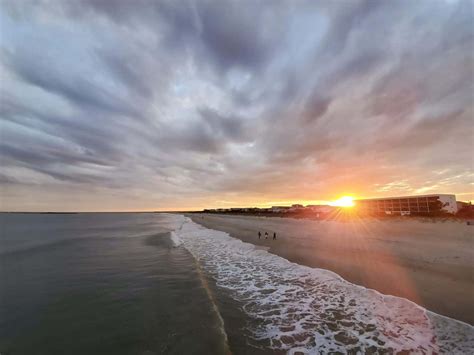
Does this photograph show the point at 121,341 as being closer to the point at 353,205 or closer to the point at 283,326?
the point at 283,326

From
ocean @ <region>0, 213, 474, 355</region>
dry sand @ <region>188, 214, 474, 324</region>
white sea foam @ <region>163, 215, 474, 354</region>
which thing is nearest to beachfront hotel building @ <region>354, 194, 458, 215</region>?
dry sand @ <region>188, 214, 474, 324</region>

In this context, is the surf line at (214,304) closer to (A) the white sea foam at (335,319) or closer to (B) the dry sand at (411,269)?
(A) the white sea foam at (335,319)

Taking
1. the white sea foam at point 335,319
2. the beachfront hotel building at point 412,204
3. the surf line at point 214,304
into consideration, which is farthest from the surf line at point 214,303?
the beachfront hotel building at point 412,204

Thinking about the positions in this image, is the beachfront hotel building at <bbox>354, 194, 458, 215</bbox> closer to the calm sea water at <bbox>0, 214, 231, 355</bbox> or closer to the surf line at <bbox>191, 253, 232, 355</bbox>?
the surf line at <bbox>191, 253, 232, 355</bbox>

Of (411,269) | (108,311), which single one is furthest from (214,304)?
(411,269)

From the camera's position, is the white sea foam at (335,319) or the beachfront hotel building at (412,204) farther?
the beachfront hotel building at (412,204)

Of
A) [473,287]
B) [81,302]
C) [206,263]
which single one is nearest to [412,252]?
[473,287]
